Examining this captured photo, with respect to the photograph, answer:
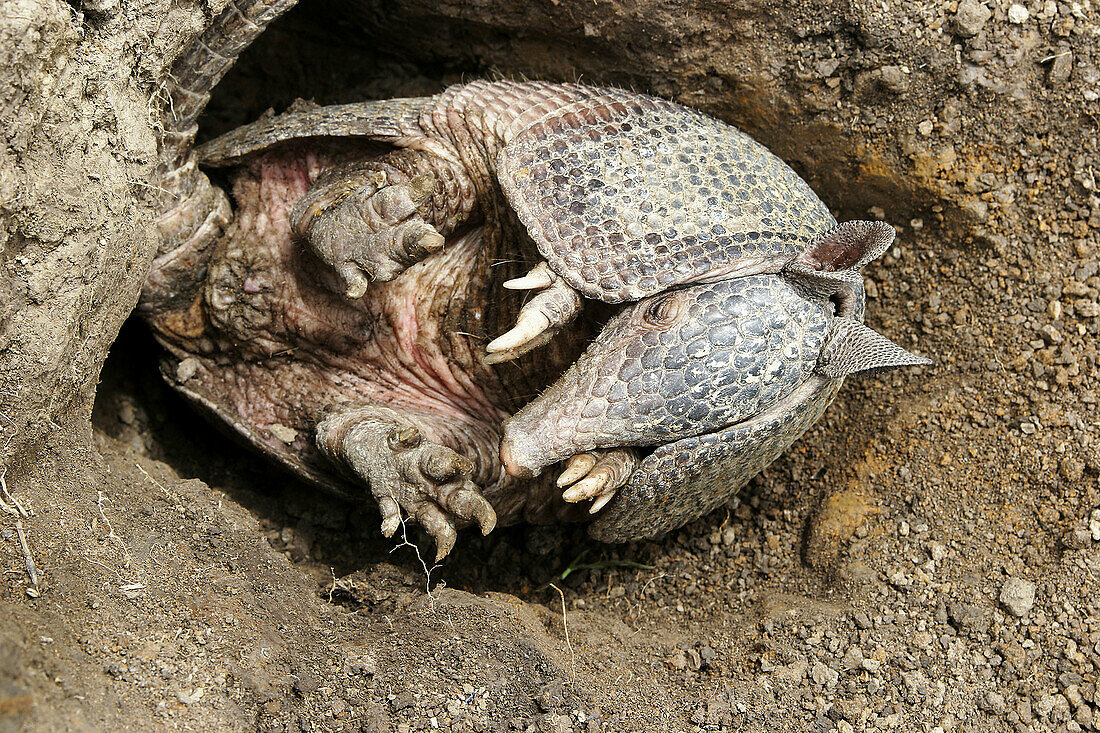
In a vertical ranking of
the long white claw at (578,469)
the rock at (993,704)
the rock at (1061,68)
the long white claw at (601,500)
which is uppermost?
the rock at (1061,68)

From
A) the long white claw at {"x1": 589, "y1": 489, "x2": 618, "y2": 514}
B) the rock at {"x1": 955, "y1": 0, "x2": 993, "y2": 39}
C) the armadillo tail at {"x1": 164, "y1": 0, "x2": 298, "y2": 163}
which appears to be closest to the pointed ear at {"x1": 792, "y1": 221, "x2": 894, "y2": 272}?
the long white claw at {"x1": 589, "y1": 489, "x2": 618, "y2": 514}

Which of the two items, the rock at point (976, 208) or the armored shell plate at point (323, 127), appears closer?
the armored shell plate at point (323, 127)

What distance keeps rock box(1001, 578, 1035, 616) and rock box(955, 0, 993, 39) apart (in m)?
2.22

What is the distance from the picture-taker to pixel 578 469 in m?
2.93

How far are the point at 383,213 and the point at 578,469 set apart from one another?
115 centimetres

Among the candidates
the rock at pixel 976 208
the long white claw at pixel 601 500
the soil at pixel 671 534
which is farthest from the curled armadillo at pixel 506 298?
the rock at pixel 976 208

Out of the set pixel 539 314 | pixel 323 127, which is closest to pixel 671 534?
pixel 539 314

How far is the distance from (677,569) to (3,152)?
9.97 feet

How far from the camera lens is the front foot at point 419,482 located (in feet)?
10.5

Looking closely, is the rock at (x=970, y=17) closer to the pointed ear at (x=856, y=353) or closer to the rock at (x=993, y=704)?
the pointed ear at (x=856, y=353)

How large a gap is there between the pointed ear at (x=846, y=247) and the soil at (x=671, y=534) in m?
1.11

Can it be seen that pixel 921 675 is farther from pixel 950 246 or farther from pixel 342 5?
pixel 342 5

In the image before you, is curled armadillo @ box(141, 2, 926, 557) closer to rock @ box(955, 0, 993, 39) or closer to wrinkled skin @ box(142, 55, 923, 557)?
wrinkled skin @ box(142, 55, 923, 557)

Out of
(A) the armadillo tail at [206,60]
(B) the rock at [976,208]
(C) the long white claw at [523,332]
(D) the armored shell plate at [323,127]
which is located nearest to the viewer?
(C) the long white claw at [523,332]
